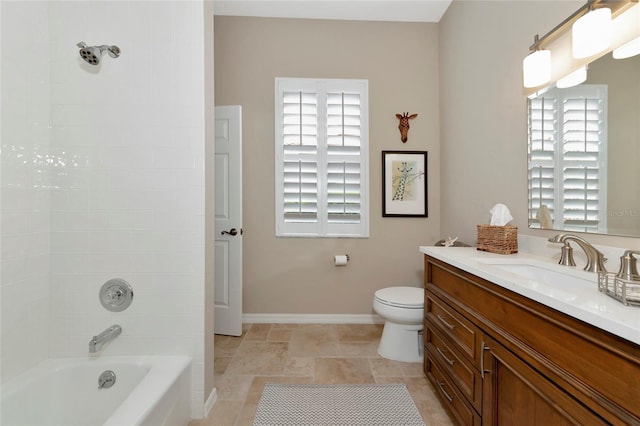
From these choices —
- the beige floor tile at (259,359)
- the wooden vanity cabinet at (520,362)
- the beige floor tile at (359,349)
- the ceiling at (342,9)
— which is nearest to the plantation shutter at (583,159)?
the wooden vanity cabinet at (520,362)

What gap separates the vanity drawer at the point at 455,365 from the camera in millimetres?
1186

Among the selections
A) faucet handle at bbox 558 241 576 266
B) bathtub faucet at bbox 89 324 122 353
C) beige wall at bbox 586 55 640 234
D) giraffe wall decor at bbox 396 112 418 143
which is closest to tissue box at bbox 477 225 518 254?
faucet handle at bbox 558 241 576 266

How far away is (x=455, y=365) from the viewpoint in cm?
138

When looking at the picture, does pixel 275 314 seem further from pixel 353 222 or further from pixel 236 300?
pixel 353 222

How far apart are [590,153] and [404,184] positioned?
1536mm

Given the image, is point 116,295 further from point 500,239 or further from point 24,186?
point 500,239

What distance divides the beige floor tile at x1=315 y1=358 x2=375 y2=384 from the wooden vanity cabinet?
0.48 m

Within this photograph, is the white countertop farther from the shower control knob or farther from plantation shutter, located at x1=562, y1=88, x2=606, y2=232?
the shower control knob

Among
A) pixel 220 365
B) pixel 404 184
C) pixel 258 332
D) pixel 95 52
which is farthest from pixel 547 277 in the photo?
pixel 95 52

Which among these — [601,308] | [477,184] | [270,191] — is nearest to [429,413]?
[601,308]

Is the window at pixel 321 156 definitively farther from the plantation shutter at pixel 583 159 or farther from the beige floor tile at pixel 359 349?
the plantation shutter at pixel 583 159

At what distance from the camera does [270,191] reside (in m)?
2.71

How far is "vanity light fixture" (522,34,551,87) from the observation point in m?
1.42

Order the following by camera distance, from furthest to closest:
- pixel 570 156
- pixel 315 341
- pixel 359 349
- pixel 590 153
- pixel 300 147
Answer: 1. pixel 300 147
2. pixel 315 341
3. pixel 359 349
4. pixel 570 156
5. pixel 590 153
